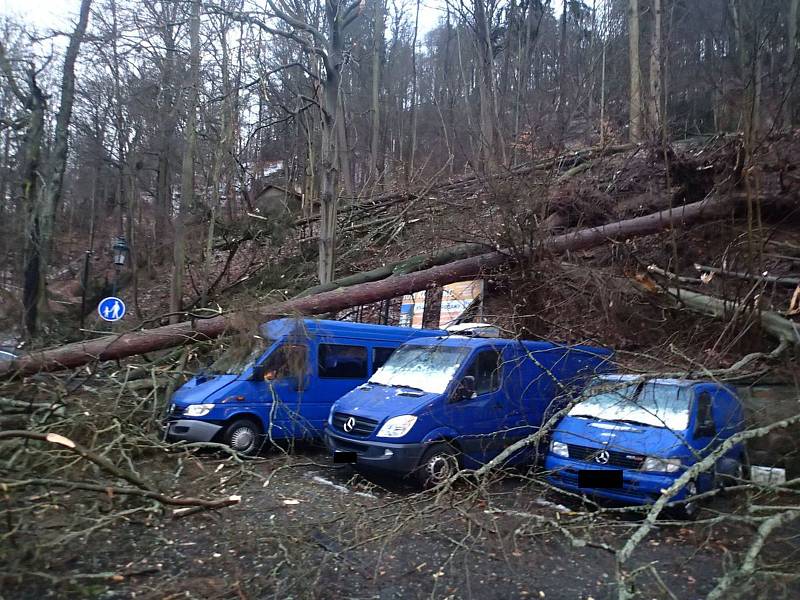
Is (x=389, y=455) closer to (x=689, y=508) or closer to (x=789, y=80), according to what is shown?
(x=689, y=508)

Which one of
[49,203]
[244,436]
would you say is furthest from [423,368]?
[49,203]

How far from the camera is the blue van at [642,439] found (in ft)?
19.5

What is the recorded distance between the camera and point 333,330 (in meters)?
9.76

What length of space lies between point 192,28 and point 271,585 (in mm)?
14269

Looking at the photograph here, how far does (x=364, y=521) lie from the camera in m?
5.17

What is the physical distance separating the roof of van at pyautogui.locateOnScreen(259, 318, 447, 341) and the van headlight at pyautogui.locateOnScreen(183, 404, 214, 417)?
129 cm

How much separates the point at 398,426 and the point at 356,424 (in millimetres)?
599

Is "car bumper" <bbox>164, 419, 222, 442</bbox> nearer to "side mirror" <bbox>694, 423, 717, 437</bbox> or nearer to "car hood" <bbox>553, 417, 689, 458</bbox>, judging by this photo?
"car hood" <bbox>553, 417, 689, 458</bbox>

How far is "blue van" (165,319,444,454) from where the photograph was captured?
852cm

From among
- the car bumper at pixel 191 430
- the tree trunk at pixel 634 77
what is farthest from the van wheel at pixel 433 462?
the tree trunk at pixel 634 77

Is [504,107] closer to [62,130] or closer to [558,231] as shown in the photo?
[558,231]

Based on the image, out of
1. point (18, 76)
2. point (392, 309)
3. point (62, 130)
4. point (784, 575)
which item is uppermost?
point (18, 76)

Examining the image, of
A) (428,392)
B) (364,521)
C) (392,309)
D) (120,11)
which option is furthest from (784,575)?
(120,11)

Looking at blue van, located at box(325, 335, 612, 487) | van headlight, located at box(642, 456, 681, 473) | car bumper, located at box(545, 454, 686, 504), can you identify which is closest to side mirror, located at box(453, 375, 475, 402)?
blue van, located at box(325, 335, 612, 487)
